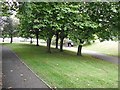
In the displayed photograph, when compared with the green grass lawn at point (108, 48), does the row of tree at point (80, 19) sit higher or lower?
higher

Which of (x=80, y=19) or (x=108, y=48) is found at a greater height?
(x=80, y=19)

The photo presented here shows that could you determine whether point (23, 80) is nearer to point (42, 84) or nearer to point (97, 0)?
point (42, 84)

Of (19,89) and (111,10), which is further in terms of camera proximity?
(111,10)

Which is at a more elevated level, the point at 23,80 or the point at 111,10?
the point at 111,10

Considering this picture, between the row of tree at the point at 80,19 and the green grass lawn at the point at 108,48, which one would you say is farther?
the green grass lawn at the point at 108,48

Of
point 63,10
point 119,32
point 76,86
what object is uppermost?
point 63,10

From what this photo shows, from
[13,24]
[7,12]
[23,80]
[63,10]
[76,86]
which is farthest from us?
[13,24]

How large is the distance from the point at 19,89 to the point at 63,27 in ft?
39.4

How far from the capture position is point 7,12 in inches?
573

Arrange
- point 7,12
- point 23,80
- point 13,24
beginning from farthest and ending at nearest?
point 13,24 < point 7,12 < point 23,80

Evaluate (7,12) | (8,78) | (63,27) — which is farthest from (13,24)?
(8,78)

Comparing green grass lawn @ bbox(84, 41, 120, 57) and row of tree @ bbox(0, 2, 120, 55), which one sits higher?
row of tree @ bbox(0, 2, 120, 55)

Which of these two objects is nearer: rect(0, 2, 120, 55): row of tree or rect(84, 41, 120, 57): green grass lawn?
rect(0, 2, 120, 55): row of tree

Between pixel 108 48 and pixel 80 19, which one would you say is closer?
pixel 80 19
